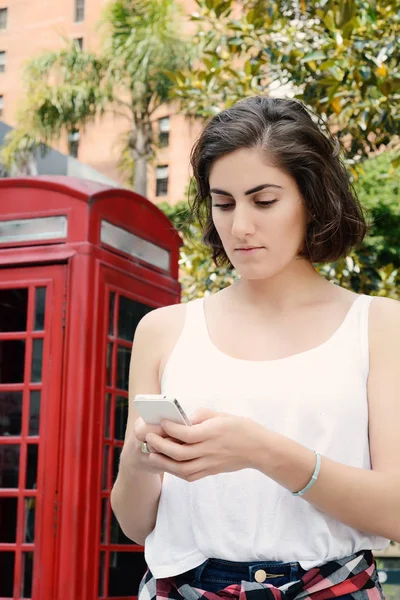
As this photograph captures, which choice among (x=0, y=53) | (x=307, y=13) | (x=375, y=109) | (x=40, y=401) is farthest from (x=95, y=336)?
(x=0, y=53)

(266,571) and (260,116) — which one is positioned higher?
(260,116)

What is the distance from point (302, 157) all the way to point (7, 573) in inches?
100

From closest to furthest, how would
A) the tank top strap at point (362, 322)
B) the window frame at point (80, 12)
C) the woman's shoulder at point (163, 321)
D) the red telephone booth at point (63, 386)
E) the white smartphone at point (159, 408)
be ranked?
the white smartphone at point (159, 408) → the tank top strap at point (362, 322) → the woman's shoulder at point (163, 321) → the red telephone booth at point (63, 386) → the window frame at point (80, 12)

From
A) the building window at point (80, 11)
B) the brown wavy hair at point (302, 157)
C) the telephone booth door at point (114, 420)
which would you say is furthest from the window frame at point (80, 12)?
the brown wavy hair at point (302, 157)

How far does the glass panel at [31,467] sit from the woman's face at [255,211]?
7.13ft

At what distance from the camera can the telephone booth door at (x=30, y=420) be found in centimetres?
341

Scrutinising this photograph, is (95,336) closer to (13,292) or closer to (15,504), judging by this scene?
(13,292)

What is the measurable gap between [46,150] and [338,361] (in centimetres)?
1912

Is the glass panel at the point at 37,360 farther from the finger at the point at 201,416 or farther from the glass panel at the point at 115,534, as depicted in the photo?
the finger at the point at 201,416

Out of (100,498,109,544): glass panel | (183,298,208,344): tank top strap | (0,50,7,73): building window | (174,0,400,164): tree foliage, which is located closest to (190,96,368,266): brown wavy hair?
(183,298,208,344): tank top strap

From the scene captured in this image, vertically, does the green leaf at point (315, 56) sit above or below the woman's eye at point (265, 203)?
above

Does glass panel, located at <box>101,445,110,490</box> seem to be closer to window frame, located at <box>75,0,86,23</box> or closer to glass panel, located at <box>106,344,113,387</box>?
glass panel, located at <box>106,344,113,387</box>

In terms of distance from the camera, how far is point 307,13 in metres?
5.67

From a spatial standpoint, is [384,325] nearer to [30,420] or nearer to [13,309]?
[30,420]
